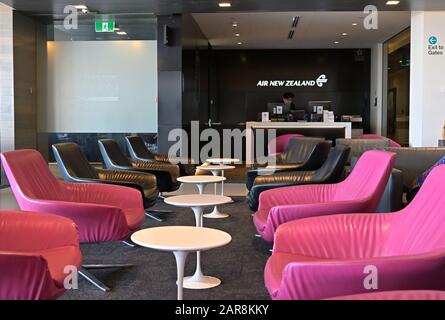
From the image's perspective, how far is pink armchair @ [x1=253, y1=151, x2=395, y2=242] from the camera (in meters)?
3.35

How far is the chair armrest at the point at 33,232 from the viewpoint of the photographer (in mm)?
2895

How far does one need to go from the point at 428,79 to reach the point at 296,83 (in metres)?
6.07

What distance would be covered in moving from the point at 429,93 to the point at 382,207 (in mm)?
5209

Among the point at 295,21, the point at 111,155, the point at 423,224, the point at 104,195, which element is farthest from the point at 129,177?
the point at 295,21

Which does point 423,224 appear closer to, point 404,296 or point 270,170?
point 404,296

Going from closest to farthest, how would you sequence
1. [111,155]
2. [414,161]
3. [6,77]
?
[414,161] → [111,155] → [6,77]

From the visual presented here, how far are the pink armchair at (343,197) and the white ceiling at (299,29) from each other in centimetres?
626

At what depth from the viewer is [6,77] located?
868 cm

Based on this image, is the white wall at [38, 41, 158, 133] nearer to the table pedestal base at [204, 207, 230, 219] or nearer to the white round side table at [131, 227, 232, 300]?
the table pedestal base at [204, 207, 230, 219]

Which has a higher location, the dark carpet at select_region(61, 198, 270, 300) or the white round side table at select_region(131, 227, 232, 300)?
the white round side table at select_region(131, 227, 232, 300)

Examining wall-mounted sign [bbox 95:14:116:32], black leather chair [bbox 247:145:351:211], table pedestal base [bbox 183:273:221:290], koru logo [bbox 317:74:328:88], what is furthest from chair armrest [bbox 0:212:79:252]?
koru logo [bbox 317:74:328:88]

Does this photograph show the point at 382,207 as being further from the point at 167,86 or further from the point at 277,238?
the point at 167,86

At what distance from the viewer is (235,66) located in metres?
14.7

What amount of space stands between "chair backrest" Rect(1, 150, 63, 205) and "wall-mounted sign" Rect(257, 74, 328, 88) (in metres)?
11.1
